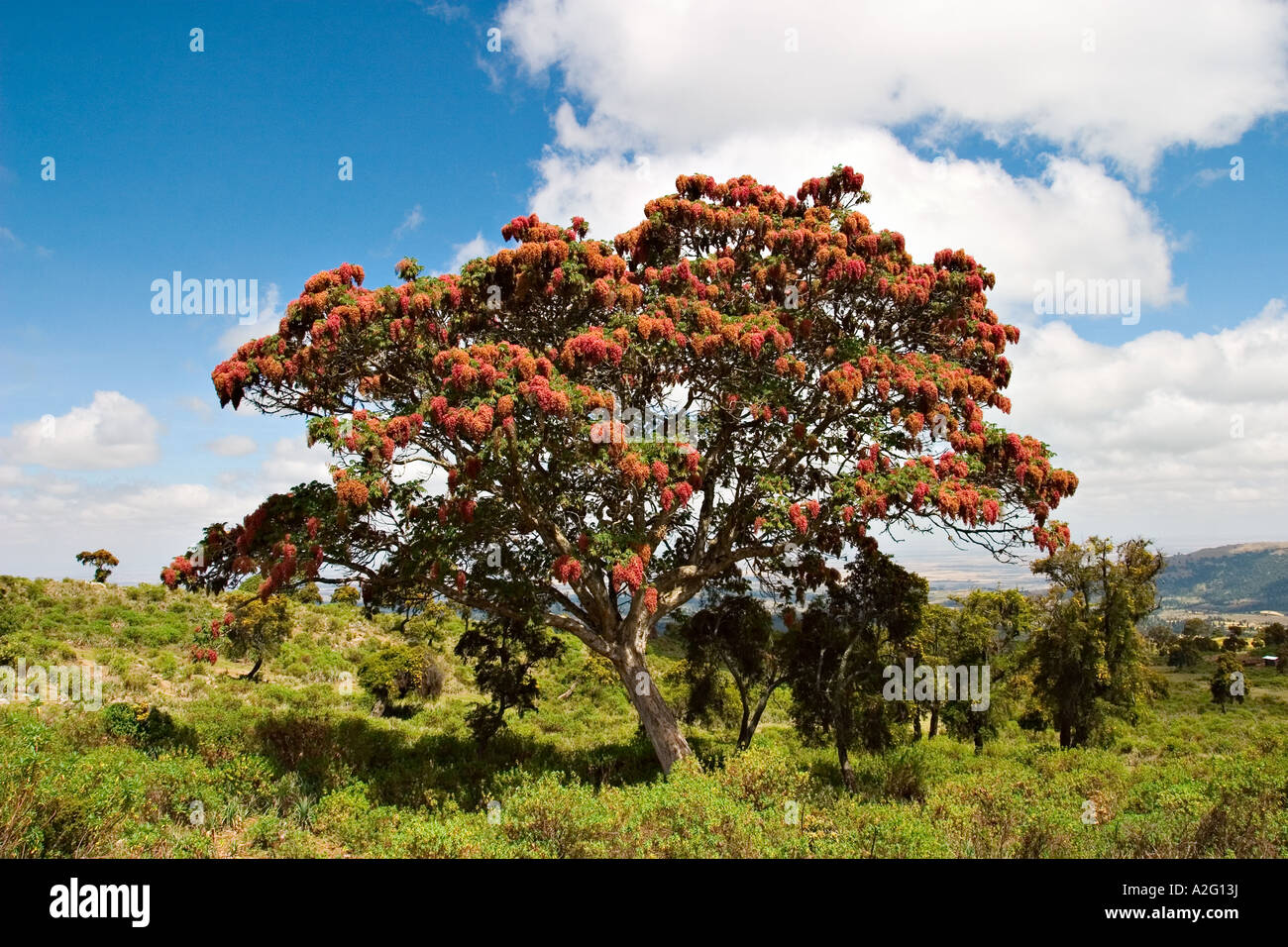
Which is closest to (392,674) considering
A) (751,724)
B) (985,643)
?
(751,724)

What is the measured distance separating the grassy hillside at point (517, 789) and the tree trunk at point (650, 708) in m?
1.45

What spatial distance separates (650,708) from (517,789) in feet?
16.7

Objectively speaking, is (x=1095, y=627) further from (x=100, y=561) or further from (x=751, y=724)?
(x=100, y=561)

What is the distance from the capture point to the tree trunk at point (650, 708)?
14.4m

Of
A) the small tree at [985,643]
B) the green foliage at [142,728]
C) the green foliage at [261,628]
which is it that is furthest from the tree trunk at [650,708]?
the green foliage at [261,628]

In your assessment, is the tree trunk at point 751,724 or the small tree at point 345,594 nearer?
the small tree at point 345,594

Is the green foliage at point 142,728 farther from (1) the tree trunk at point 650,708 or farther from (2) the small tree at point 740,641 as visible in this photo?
(2) the small tree at point 740,641

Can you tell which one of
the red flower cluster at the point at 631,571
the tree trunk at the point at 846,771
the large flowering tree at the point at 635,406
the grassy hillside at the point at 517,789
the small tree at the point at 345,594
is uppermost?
the large flowering tree at the point at 635,406

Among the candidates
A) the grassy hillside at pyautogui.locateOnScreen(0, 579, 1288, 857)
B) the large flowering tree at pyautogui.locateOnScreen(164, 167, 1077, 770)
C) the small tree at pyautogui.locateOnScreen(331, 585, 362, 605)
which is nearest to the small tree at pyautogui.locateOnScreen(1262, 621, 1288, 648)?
the grassy hillside at pyautogui.locateOnScreen(0, 579, 1288, 857)

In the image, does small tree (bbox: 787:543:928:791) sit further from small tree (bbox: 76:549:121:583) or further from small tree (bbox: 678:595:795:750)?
small tree (bbox: 76:549:121:583)

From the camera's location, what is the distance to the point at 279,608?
2831cm
